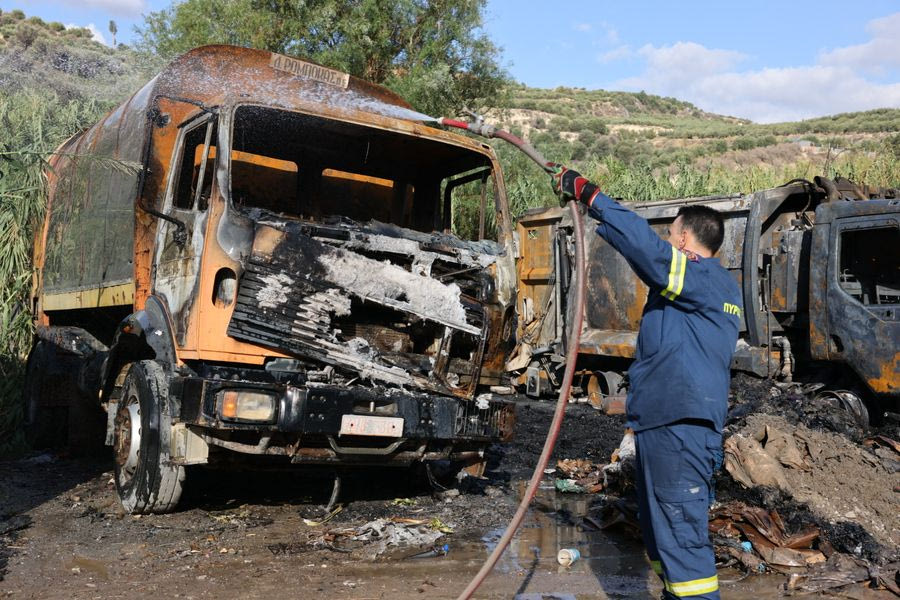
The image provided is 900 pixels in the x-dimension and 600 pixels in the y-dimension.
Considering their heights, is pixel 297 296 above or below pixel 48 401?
above

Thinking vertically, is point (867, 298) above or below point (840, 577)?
above

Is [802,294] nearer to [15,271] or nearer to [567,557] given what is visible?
[567,557]

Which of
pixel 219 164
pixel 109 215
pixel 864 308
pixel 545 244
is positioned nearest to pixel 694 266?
pixel 219 164

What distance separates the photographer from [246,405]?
14.3 ft

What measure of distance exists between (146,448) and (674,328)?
3.19m

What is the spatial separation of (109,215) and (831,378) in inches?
271

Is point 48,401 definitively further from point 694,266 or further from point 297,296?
point 694,266

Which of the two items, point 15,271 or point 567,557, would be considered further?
point 15,271

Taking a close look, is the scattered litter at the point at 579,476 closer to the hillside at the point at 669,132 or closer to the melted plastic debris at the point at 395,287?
the melted plastic debris at the point at 395,287

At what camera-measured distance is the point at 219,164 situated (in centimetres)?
484

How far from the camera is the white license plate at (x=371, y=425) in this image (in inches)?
178

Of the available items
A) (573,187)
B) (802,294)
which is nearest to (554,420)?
(573,187)

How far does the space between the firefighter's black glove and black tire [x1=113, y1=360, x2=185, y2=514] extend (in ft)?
9.02

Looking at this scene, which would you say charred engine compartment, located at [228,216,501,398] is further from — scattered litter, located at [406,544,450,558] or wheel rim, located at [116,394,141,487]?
wheel rim, located at [116,394,141,487]
